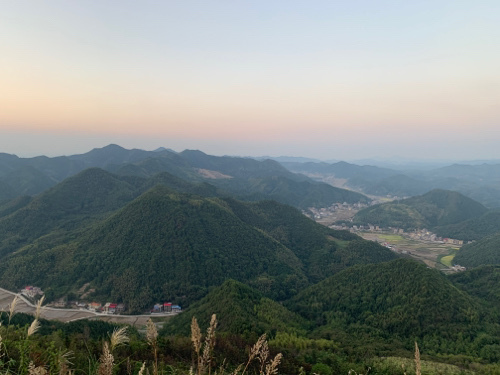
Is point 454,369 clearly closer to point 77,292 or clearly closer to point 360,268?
point 360,268

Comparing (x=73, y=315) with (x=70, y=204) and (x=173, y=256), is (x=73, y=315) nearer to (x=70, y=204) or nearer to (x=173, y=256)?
(x=173, y=256)

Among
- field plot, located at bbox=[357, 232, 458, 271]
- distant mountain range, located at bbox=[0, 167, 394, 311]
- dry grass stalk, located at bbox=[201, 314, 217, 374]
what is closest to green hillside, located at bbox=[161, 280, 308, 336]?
distant mountain range, located at bbox=[0, 167, 394, 311]

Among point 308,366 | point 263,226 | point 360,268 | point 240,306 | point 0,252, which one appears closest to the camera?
point 308,366

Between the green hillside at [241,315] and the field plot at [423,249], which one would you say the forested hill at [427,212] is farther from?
the green hillside at [241,315]

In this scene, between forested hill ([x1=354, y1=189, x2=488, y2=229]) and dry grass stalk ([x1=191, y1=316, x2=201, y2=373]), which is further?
forested hill ([x1=354, y1=189, x2=488, y2=229])

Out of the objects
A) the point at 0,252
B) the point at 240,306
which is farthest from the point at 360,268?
the point at 0,252

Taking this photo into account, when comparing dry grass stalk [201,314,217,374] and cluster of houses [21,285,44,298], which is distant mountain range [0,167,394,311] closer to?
cluster of houses [21,285,44,298]

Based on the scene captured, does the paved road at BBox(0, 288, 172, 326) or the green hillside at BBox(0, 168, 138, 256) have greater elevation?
the green hillside at BBox(0, 168, 138, 256)
